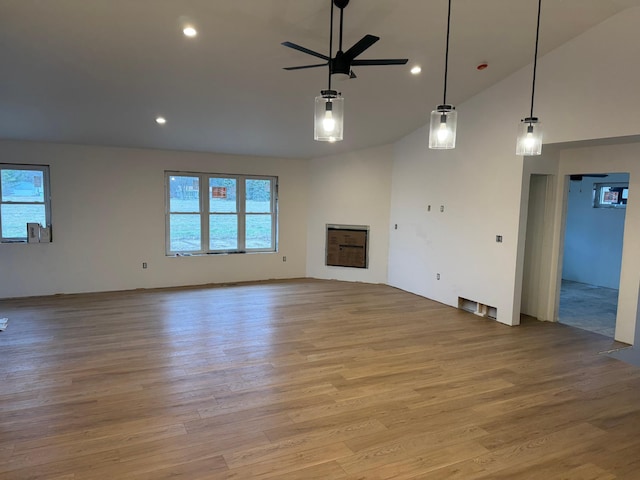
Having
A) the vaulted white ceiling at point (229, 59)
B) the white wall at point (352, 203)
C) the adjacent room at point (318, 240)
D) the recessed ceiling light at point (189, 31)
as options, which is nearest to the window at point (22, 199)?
the adjacent room at point (318, 240)

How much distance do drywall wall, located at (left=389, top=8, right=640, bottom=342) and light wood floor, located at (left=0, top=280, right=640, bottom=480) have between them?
2.66ft

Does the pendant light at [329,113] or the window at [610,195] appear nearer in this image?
the pendant light at [329,113]

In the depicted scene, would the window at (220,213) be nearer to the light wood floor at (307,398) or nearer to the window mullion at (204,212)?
the window mullion at (204,212)

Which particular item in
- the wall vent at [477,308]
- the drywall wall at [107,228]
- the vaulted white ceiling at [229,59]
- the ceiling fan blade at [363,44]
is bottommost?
the wall vent at [477,308]

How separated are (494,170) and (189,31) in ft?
13.0

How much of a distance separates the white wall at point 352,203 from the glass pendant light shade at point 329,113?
16.7 feet

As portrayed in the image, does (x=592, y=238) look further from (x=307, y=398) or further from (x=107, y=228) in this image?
(x=107, y=228)

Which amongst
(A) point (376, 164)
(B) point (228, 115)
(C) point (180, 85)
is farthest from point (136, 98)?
(A) point (376, 164)

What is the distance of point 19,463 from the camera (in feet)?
8.08

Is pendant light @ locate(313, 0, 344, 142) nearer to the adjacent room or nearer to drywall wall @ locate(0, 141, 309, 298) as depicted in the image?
the adjacent room

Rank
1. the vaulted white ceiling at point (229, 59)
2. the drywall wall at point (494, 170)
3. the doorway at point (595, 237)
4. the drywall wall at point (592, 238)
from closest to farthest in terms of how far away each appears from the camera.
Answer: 1. the vaulted white ceiling at point (229, 59)
2. the drywall wall at point (494, 170)
3. the doorway at point (595, 237)
4. the drywall wall at point (592, 238)

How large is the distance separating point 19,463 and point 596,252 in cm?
912

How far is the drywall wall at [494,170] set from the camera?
4.21 metres

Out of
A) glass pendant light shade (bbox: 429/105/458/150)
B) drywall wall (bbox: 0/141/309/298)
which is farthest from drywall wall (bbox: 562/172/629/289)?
glass pendant light shade (bbox: 429/105/458/150)
